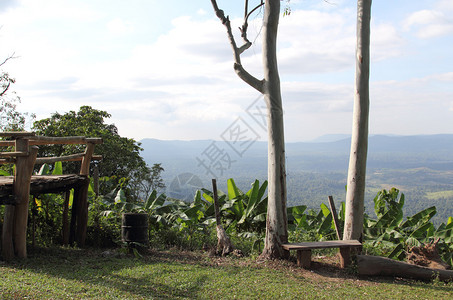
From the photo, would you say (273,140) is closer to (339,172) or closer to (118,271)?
(118,271)

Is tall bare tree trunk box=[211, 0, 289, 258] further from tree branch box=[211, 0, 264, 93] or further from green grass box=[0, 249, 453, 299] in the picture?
green grass box=[0, 249, 453, 299]

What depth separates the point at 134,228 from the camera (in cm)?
630

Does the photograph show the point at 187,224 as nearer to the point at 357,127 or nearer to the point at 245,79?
the point at 245,79

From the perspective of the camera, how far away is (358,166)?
616 cm

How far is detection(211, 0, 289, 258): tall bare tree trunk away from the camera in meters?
5.93

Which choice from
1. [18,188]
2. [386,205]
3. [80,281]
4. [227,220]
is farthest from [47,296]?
[386,205]

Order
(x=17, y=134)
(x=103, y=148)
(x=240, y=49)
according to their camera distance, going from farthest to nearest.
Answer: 1. (x=103, y=148)
2. (x=240, y=49)
3. (x=17, y=134)

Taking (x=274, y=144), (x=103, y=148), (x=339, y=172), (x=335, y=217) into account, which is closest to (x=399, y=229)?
(x=335, y=217)

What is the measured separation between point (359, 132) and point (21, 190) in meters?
5.11

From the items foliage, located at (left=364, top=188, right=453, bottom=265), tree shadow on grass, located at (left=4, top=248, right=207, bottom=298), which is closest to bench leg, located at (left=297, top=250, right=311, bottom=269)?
tree shadow on grass, located at (left=4, top=248, right=207, bottom=298)

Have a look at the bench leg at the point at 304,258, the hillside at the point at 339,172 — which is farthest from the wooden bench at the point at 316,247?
the hillside at the point at 339,172

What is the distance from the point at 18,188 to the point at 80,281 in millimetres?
1668

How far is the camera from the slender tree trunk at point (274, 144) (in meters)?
5.93

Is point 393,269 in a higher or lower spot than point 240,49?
lower
